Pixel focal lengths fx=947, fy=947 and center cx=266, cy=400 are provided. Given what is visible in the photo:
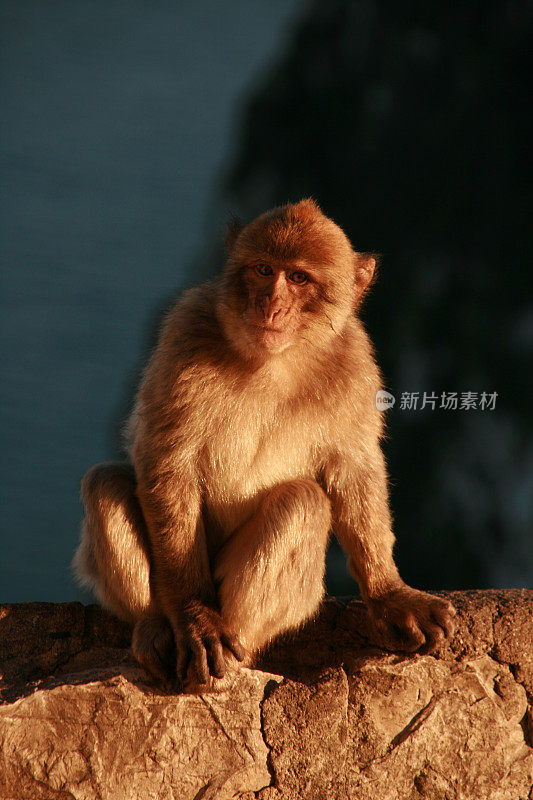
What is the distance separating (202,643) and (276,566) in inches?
12.3

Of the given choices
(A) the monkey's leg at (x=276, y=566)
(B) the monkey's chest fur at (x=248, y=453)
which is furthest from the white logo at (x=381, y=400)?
(A) the monkey's leg at (x=276, y=566)

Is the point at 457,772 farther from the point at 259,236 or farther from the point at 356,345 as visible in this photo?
the point at 259,236

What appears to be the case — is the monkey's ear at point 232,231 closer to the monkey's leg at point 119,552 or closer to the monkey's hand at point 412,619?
the monkey's leg at point 119,552

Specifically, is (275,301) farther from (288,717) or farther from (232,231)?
(288,717)

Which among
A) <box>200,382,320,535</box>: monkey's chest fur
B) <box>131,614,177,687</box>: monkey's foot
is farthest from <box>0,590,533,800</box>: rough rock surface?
<box>200,382,320,535</box>: monkey's chest fur

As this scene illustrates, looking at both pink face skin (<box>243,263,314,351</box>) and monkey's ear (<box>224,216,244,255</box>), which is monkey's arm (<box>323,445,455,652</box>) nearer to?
pink face skin (<box>243,263,314,351</box>)

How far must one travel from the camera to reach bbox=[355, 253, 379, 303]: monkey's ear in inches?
122

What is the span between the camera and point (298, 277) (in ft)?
9.42

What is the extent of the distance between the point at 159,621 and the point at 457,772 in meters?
1.04

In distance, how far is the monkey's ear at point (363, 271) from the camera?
3.10 m

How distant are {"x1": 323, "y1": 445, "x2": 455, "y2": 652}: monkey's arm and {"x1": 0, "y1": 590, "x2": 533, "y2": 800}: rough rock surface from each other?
0.13 meters

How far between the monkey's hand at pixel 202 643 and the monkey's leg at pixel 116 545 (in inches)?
7.4

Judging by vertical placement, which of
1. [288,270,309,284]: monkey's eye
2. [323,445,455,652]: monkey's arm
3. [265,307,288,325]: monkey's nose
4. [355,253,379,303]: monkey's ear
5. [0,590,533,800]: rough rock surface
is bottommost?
[0,590,533,800]: rough rock surface

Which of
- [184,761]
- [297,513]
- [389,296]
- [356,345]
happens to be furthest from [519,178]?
[184,761]
